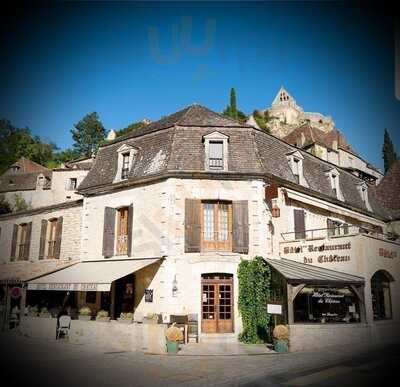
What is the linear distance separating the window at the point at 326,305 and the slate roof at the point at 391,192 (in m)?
12.2

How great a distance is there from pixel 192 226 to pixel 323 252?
565 centimetres

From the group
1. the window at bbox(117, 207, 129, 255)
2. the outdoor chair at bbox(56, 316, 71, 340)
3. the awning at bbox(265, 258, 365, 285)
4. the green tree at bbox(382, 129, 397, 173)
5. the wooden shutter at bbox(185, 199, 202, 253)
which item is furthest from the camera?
the window at bbox(117, 207, 129, 255)

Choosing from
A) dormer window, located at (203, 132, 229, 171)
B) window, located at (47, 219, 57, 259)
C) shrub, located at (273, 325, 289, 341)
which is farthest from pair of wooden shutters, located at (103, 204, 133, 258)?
shrub, located at (273, 325, 289, 341)

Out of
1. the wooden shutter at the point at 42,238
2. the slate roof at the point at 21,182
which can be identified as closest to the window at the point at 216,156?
the wooden shutter at the point at 42,238

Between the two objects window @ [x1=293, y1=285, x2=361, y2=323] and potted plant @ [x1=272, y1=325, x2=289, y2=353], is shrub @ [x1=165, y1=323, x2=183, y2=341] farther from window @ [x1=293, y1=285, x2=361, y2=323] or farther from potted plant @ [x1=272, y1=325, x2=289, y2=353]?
window @ [x1=293, y1=285, x2=361, y2=323]

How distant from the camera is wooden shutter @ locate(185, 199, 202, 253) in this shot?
1530 centimetres

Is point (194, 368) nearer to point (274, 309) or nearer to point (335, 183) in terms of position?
point (274, 309)

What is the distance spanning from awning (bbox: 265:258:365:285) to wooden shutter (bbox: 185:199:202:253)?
2.80 m

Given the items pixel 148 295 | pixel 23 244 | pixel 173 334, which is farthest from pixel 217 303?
pixel 23 244

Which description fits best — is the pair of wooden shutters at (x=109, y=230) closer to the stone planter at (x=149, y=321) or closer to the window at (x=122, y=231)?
the window at (x=122, y=231)

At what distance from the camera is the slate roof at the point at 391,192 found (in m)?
26.2

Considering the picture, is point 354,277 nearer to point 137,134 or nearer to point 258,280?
point 258,280

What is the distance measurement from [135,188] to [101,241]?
3004 mm

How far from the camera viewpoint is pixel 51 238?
2127cm
